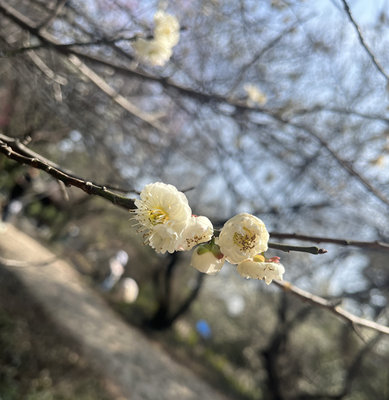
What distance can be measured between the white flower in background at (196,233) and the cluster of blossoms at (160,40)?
5.52ft

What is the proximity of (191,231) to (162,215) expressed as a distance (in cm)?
8

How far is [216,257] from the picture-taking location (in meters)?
1.03

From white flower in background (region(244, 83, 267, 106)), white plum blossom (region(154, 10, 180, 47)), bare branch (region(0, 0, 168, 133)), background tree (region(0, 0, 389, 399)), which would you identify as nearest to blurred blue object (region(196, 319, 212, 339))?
background tree (region(0, 0, 389, 399))

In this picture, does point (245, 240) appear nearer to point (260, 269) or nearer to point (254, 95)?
point (260, 269)

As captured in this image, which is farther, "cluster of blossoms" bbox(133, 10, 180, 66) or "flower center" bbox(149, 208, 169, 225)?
"cluster of blossoms" bbox(133, 10, 180, 66)

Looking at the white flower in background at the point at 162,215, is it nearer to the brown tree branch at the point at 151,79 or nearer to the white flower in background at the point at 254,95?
the brown tree branch at the point at 151,79

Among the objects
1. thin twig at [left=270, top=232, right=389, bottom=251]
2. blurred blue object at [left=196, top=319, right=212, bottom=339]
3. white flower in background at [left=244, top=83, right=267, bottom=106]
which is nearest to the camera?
thin twig at [left=270, top=232, right=389, bottom=251]

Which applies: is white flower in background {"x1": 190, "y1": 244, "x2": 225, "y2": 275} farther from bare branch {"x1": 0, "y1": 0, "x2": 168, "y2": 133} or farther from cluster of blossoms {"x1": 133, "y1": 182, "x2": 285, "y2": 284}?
bare branch {"x1": 0, "y1": 0, "x2": 168, "y2": 133}

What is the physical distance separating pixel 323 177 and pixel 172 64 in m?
1.80

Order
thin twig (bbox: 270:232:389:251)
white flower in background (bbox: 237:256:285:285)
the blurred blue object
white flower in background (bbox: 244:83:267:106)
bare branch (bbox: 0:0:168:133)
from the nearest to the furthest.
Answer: white flower in background (bbox: 237:256:285:285) < thin twig (bbox: 270:232:389:251) < bare branch (bbox: 0:0:168:133) < white flower in background (bbox: 244:83:267:106) < the blurred blue object

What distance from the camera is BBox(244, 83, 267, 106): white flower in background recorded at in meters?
3.51

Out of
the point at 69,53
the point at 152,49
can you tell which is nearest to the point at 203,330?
the point at 152,49

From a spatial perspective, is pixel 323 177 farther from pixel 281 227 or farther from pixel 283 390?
pixel 283 390

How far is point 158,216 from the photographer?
968 millimetres
